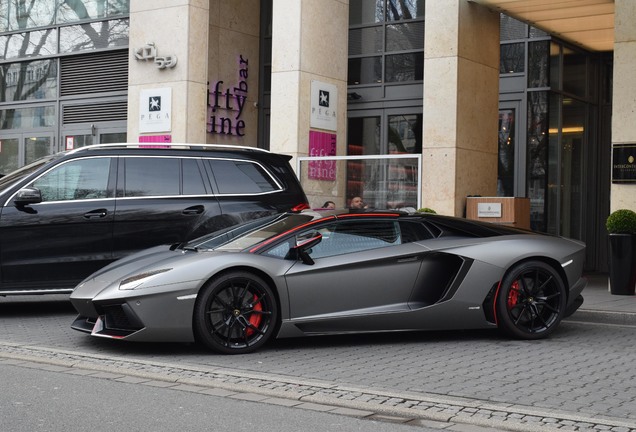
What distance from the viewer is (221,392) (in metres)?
6.73

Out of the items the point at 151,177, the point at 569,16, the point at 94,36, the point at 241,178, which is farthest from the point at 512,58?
the point at 94,36

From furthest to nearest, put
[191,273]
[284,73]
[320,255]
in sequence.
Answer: [284,73] < [320,255] < [191,273]

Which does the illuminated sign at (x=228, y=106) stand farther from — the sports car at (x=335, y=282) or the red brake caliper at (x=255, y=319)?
the red brake caliper at (x=255, y=319)

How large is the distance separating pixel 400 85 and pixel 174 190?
378 inches

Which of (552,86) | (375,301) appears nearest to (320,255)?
(375,301)

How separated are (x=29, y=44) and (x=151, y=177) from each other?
14.5 metres

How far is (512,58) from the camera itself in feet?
61.7

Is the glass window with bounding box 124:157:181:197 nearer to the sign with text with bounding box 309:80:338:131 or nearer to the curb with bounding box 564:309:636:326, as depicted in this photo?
the curb with bounding box 564:309:636:326

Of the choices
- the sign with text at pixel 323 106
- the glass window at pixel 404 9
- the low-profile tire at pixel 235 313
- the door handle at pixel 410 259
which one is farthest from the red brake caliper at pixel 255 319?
the glass window at pixel 404 9

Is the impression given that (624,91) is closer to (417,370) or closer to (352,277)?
Answer: (352,277)

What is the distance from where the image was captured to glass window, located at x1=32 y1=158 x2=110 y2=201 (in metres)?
10.9

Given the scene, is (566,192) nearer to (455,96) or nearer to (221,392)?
(455,96)

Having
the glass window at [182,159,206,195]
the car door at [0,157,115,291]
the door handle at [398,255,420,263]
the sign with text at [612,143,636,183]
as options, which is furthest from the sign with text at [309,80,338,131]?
the door handle at [398,255,420,263]

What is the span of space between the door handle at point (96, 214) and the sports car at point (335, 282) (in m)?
1.87
